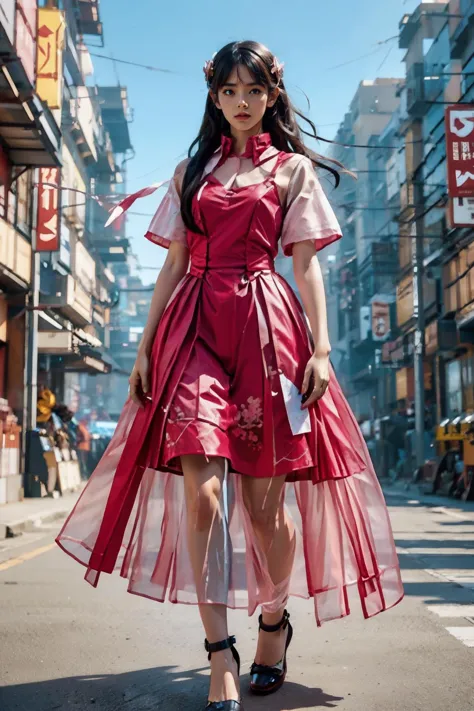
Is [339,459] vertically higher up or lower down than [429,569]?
higher up

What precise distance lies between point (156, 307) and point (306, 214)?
0.61m

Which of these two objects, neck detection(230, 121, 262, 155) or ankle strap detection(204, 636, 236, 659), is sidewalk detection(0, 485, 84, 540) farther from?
ankle strap detection(204, 636, 236, 659)

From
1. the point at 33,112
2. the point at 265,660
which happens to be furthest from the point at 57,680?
the point at 33,112

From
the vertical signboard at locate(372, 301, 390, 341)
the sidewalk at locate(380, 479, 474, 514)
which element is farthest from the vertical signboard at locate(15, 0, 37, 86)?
the vertical signboard at locate(372, 301, 390, 341)

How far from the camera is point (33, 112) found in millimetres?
19078

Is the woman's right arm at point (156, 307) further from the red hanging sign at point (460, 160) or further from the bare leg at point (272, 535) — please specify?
the red hanging sign at point (460, 160)

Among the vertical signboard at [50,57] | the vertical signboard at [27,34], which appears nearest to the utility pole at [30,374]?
the vertical signboard at [50,57]

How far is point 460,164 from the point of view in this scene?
23422 mm

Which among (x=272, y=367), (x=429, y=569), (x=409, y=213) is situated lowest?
(x=429, y=569)

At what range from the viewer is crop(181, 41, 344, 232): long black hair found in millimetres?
3381

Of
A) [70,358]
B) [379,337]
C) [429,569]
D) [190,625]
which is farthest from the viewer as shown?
[379,337]

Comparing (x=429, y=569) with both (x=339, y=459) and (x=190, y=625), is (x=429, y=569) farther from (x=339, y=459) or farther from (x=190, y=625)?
(x=339, y=459)

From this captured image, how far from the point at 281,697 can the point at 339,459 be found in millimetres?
796

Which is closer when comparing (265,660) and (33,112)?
(265,660)
